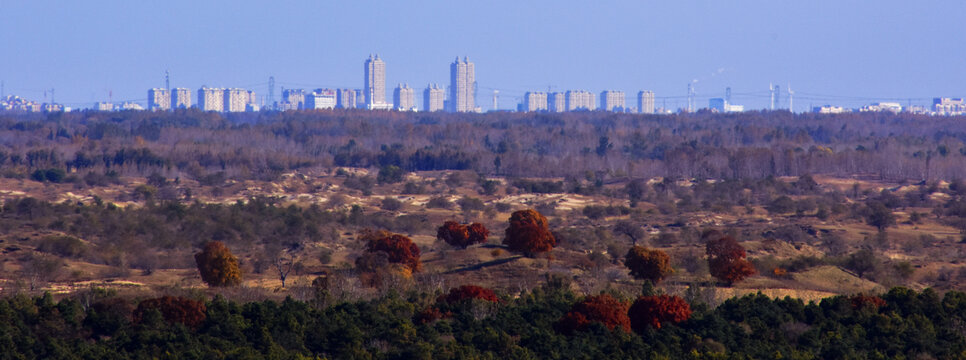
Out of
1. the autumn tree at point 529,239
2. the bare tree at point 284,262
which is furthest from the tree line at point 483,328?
the bare tree at point 284,262

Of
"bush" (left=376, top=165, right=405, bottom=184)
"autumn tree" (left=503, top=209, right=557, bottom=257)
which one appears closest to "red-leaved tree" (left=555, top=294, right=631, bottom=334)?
"autumn tree" (left=503, top=209, right=557, bottom=257)

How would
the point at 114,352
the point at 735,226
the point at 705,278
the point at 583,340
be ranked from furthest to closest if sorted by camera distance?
the point at 735,226 < the point at 705,278 < the point at 583,340 < the point at 114,352

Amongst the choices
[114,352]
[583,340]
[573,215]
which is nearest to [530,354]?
[583,340]

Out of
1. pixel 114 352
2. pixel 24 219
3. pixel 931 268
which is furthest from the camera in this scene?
pixel 24 219

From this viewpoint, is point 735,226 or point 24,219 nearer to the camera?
point 24,219

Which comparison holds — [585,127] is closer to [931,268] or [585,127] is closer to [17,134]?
[17,134]

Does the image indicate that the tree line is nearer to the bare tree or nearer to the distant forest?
the bare tree
